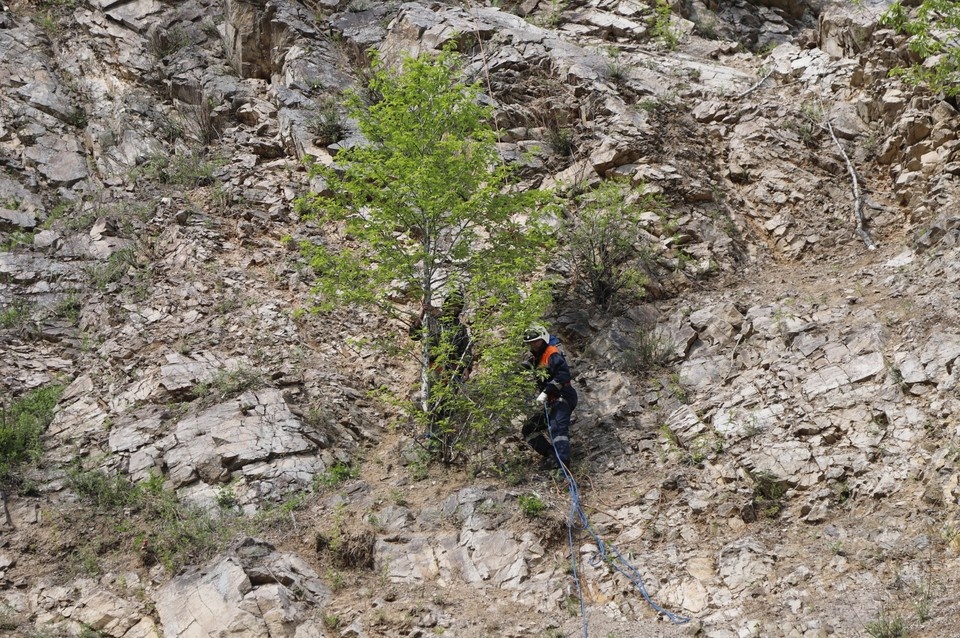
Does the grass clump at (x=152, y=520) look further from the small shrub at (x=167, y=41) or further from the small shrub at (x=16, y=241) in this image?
the small shrub at (x=167, y=41)

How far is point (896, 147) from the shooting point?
1168 cm

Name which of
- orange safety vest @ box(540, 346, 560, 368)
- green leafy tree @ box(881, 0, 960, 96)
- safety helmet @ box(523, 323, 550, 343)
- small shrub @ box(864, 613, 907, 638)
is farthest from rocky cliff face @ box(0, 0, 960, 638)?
safety helmet @ box(523, 323, 550, 343)

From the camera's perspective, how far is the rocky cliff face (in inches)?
253

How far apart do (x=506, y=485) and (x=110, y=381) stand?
5866 millimetres

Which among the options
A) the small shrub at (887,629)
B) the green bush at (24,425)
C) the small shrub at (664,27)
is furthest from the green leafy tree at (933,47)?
the green bush at (24,425)

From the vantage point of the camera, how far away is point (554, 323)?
10258mm

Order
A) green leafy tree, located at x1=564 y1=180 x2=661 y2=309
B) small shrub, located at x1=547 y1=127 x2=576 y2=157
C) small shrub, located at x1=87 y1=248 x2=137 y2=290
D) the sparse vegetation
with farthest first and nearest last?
small shrub, located at x1=547 y1=127 x2=576 y2=157, small shrub, located at x1=87 y1=248 x2=137 y2=290, green leafy tree, located at x1=564 y1=180 x2=661 y2=309, the sparse vegetation

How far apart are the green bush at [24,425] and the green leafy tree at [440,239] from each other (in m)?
4.11

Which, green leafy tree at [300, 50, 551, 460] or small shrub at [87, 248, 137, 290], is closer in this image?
green leafy tree at [300, 50, 551, 460]

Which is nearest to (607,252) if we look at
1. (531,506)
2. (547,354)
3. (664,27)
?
(547,354)

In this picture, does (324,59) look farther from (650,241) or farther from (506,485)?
(506,485)

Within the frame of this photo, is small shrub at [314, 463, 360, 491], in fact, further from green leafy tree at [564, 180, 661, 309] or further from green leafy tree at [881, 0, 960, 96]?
green leafy tree at [881, 0, 960, 96]

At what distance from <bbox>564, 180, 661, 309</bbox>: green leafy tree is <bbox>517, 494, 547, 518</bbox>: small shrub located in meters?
4.00

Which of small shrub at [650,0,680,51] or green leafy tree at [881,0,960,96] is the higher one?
green leafy tree at [881,0,960,96]
